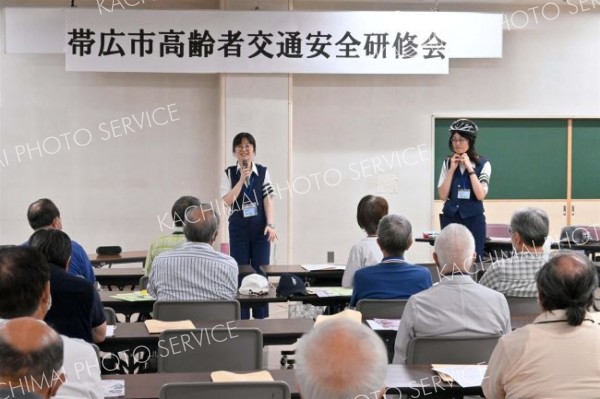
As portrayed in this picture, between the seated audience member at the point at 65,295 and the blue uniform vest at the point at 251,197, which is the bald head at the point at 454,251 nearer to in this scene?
the seated audience member at the point at 65,295

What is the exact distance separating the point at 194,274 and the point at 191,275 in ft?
0.06

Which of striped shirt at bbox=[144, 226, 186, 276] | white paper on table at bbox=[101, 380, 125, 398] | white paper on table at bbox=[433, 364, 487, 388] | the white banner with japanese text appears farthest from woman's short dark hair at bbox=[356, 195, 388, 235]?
the white banner with japanese text

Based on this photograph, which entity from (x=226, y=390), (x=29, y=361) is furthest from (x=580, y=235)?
(x=29, y=361)

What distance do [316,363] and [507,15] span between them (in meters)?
8.38

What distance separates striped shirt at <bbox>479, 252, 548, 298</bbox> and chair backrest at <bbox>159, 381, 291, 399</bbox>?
2.01 metres

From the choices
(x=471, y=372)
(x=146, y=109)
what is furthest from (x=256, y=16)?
(x=471, y=372)

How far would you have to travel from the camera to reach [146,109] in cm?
907

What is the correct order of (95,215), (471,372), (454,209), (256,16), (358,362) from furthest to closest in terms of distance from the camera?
(95,215)
(256,16)
(454,209)
(471,372)
(358,362)

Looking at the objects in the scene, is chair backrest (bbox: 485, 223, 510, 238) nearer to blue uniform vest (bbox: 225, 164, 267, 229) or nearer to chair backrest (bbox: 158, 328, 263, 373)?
blue uniform vest (bbox: 225, 164, 267, 229)

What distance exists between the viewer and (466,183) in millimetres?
7020

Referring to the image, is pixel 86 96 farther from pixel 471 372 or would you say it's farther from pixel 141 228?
pixel 471 372

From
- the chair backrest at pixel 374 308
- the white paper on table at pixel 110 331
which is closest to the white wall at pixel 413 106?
the chair backrest at pixel 374 308

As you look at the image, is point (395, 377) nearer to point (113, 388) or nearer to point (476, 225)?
point (113, 388)

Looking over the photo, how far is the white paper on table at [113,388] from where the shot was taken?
2.79 metres
